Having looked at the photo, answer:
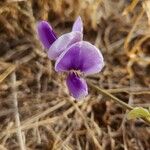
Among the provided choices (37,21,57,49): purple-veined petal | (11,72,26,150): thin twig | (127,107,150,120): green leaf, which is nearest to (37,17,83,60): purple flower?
(37,21,57,49): purple-veined petal

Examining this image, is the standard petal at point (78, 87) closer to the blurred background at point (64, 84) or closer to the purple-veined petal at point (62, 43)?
the purple-veined petal at point (62, 43)

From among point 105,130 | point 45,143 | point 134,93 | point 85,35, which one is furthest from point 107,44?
point 45,143

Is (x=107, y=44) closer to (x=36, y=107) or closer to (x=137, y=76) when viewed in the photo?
(x=137, y=76)

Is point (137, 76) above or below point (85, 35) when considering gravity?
below

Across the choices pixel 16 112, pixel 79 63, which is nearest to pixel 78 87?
pixel 79 63

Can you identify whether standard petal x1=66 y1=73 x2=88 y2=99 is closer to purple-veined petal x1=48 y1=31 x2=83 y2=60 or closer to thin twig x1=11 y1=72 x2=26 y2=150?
purple-veined petal x1=48 y1=31 x2=83 y2=60

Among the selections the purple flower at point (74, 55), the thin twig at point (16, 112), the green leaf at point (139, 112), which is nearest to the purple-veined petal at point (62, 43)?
the purple flower at point (74, 55)

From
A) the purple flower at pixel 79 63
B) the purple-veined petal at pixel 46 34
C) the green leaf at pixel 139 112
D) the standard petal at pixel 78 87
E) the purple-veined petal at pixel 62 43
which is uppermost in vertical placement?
the purple-veined petal at pixel 46 34

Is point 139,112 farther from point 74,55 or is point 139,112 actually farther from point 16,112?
point 16,112
